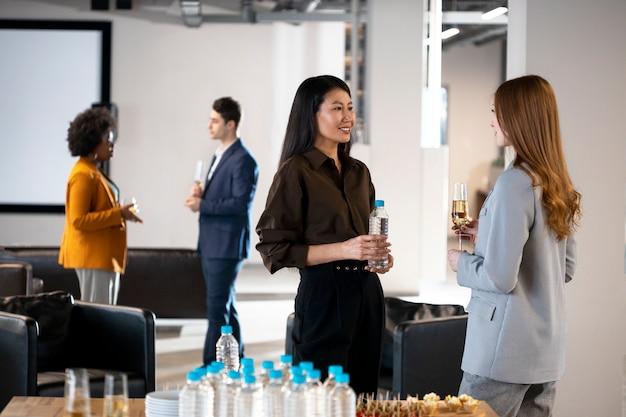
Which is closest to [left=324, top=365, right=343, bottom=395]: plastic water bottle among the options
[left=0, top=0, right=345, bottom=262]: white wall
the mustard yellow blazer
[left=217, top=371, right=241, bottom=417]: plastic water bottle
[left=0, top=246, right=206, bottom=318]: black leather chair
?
[left=217, top=371, right=241, bottom=417]: plastic water bottle

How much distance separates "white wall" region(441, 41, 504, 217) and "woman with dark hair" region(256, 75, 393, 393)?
17142 mm

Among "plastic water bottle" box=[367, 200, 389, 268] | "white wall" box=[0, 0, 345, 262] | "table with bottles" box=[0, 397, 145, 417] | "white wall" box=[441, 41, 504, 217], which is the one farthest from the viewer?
"white wall" box=[441, 41, 504, 217]

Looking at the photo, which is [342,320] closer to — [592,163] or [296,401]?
[296,401]

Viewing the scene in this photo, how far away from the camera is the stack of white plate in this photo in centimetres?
272

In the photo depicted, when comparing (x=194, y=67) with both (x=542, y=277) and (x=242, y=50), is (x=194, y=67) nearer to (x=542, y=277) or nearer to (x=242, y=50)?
(x=242, y=50)

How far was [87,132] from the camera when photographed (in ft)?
19.9

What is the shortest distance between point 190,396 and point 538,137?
1325 mm

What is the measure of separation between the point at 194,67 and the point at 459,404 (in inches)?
445

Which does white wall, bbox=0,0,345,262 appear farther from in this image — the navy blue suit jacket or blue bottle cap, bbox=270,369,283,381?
blue bottle cap, bbox=270,369,283,381

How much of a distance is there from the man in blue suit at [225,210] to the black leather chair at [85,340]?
1.42 meters

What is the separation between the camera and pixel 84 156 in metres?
6.10

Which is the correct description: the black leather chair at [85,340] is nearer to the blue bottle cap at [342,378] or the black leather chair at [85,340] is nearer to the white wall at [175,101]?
the blue bottle cap at [342,378]

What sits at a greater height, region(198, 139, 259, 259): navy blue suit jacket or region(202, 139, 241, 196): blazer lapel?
region(202, 139, 241, 196): blazer lapel

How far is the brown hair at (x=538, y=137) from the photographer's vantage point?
10.2 ft
